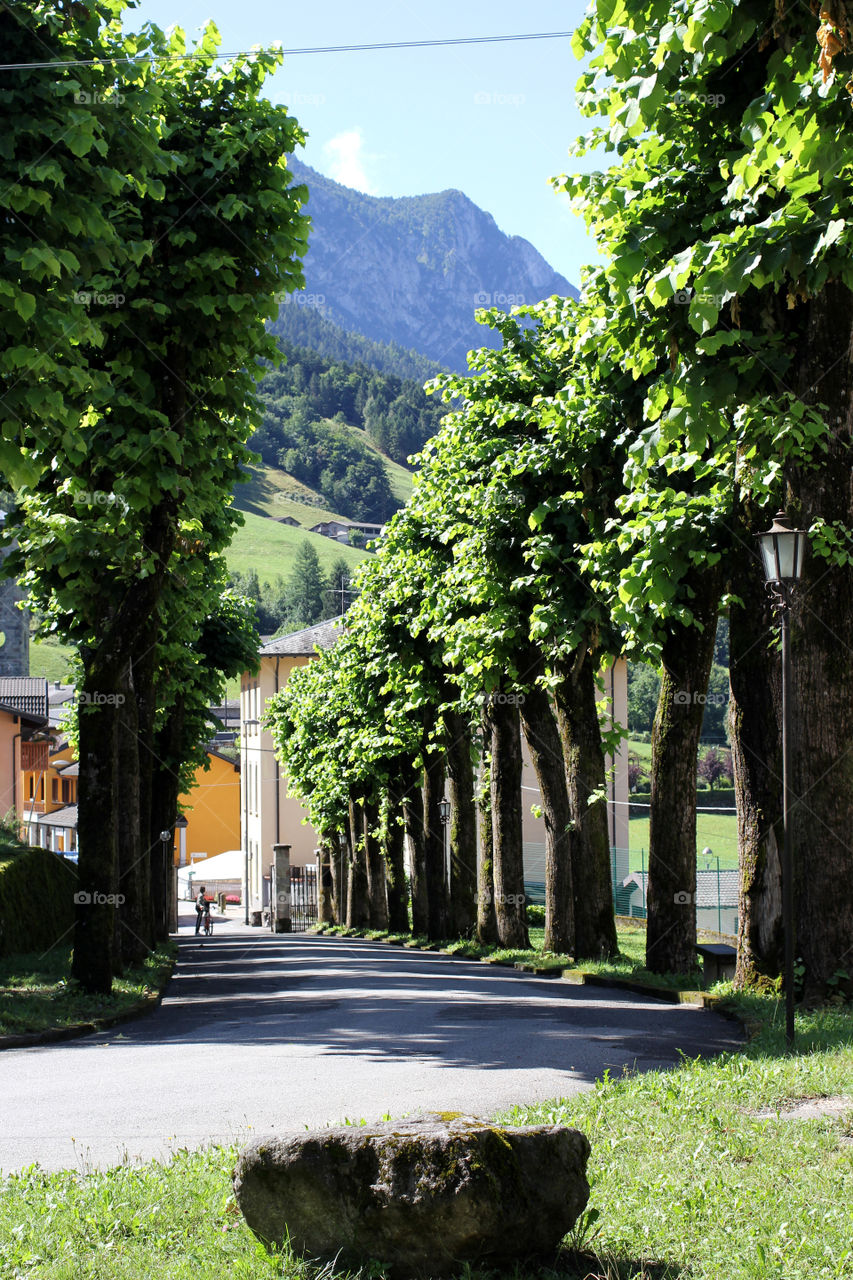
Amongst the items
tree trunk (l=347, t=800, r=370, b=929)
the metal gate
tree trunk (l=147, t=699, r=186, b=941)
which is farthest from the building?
the metal gate

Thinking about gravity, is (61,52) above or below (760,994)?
above

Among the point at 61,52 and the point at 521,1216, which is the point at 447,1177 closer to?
the point at 521,1216

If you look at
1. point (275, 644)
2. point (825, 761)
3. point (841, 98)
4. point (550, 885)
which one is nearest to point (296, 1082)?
point (825, 761)

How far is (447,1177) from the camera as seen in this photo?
4.69m

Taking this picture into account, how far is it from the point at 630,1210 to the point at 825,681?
235 inches

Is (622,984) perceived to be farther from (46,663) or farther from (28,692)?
(46,663)

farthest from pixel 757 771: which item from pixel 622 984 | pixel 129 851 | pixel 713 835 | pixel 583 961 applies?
pixel 713 835

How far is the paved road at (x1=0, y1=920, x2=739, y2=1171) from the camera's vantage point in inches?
299

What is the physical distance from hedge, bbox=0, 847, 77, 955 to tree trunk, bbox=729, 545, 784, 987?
42.4ft

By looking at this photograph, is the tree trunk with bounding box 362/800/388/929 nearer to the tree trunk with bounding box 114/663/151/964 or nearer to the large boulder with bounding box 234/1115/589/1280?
the tree trunk with bounding box 114/663/151/964

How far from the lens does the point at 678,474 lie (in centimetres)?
1559

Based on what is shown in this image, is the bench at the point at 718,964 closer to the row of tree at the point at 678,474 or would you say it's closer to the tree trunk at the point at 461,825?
the row of tree at the point at 678,474

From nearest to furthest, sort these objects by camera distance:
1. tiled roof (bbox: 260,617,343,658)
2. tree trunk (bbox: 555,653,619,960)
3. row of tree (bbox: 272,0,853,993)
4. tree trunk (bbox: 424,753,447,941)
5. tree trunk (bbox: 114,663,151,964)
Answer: row of tree (bbox: 272,0,853,993) → tree trunk (bbox: 114,663,151,964) → tree trunk (bbox: 555,653,619,960) → tree trunk (bbox: 424,753,447,941) → tiled roof (bbox: 260,617,343,658)

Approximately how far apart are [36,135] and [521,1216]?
8.88 meters
